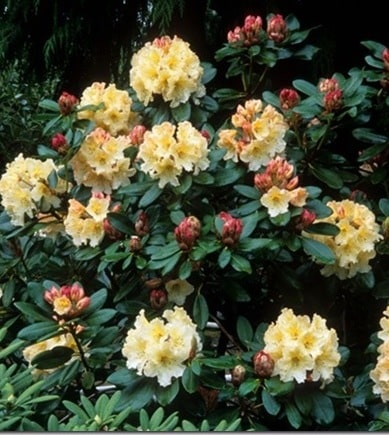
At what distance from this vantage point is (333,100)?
1.90m

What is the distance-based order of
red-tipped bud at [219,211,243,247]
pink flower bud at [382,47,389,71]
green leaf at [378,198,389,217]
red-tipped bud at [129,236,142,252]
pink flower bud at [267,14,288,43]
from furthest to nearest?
1. pink flower bud at [267,14,288,43]
2. pink flower bud at [382,47,389,71]
3. green leaf at [378,198,389,217]
4. red-tipped bud at [129,236,142,252]
5. red-tipped bud at [219,211,243,247]

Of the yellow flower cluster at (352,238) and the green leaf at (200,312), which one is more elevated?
the yellow flower cluster at (352,238)

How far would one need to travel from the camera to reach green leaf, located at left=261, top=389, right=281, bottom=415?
154 centimetres

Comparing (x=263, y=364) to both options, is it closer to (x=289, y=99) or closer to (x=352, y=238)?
(x=352, y=238)

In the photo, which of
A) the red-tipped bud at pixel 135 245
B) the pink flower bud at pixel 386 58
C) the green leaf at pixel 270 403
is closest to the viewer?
the green leaf at pixel 270 403

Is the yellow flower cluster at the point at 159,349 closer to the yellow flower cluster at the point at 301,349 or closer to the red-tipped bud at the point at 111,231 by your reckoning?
the yellow flower cluster at the point at 301,349

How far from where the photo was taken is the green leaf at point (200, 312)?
68.5 inches

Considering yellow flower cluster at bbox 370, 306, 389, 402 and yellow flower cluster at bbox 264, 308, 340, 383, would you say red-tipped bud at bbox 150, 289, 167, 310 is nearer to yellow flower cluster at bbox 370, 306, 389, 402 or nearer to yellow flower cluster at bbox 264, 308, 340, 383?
yellow flower cluster at bbox 264, 308, 340, 383

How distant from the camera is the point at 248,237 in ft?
5.74

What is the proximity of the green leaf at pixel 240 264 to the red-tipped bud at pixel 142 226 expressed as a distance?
24cm

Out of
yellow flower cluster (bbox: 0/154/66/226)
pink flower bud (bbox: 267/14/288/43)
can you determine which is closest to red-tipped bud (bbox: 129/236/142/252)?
yellow flower cluster (bbox: 0/154/66/226)

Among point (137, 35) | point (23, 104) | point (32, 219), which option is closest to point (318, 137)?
point (32, 219)

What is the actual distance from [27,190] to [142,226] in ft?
1.11

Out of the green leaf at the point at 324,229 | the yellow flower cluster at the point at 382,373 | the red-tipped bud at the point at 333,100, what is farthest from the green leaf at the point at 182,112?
the yellow flower cluster at the point at 382,373
